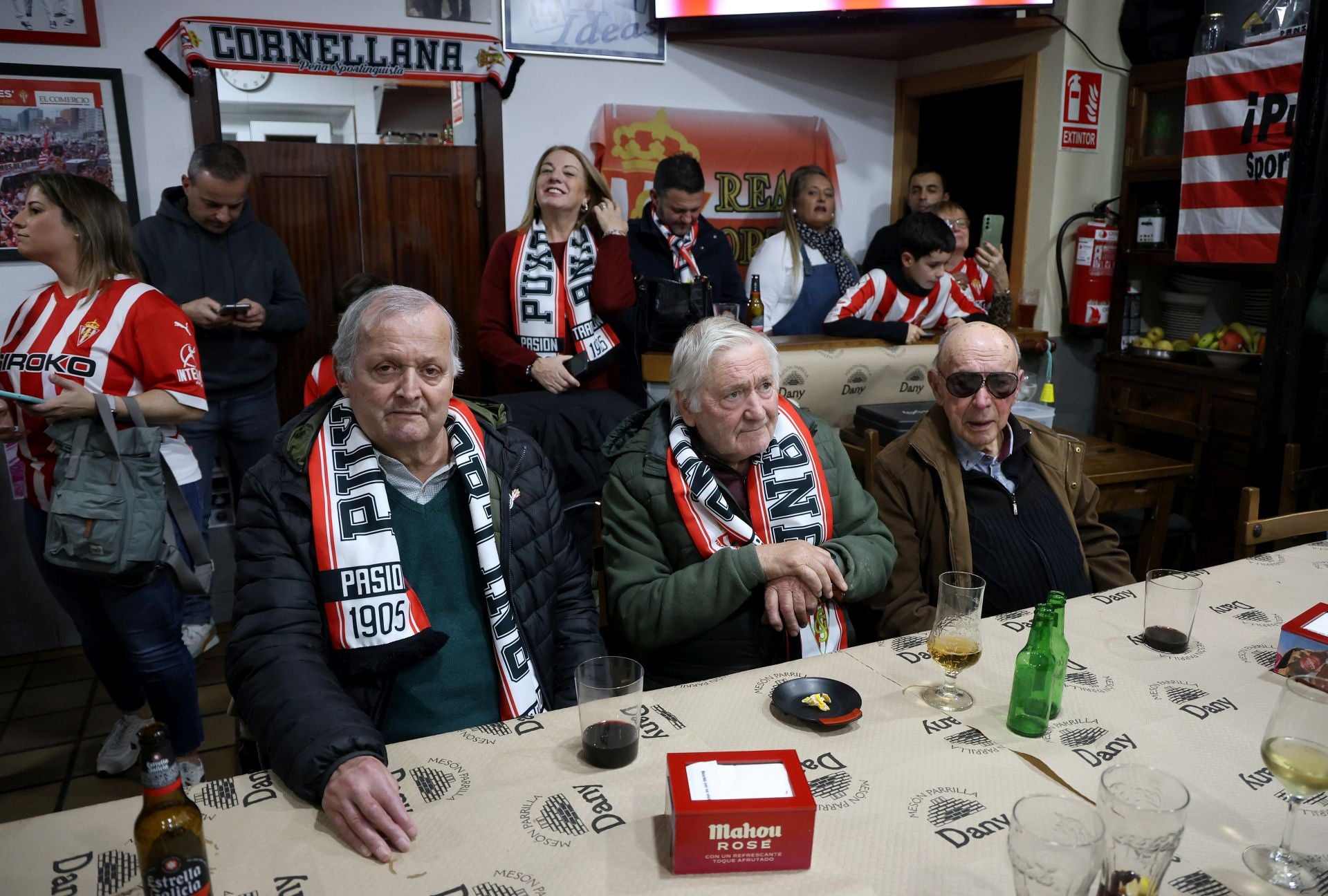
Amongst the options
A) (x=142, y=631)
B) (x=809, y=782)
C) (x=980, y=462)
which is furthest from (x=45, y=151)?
(x=809, y=782)

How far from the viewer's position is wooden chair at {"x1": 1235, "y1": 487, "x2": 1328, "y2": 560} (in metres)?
2.09

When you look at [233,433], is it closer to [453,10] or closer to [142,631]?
[142,631]

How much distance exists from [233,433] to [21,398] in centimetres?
121

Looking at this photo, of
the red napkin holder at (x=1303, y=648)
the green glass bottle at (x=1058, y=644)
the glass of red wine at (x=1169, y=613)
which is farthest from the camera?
the glass of red wine at (x=1169, y=613)

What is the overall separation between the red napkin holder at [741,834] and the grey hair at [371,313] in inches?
38.7

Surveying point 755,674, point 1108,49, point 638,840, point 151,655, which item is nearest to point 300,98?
point 151,655

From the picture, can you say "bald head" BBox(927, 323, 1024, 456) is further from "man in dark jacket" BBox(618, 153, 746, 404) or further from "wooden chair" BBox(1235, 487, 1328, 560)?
"man in dark jacket" BBox(618, 153, 746, 404)

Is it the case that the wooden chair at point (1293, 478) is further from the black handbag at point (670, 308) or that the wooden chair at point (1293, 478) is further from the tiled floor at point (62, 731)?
the tiled floor at point (62, 731)

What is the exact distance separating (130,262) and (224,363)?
0.93 meters

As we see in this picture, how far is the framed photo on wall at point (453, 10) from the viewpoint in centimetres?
373

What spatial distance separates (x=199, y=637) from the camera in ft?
10.9

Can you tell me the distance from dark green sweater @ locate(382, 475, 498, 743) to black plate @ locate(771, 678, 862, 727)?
560 mm

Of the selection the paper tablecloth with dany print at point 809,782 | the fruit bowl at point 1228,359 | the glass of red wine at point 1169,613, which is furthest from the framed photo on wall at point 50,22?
the fruit bowl at point 1228,359

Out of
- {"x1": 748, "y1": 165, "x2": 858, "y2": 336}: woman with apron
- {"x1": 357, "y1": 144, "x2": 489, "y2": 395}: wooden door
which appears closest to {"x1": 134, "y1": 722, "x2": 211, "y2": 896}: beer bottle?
{"x1": 357, "y1": 144, "x2": 489, "y2": 395}: wooden door
